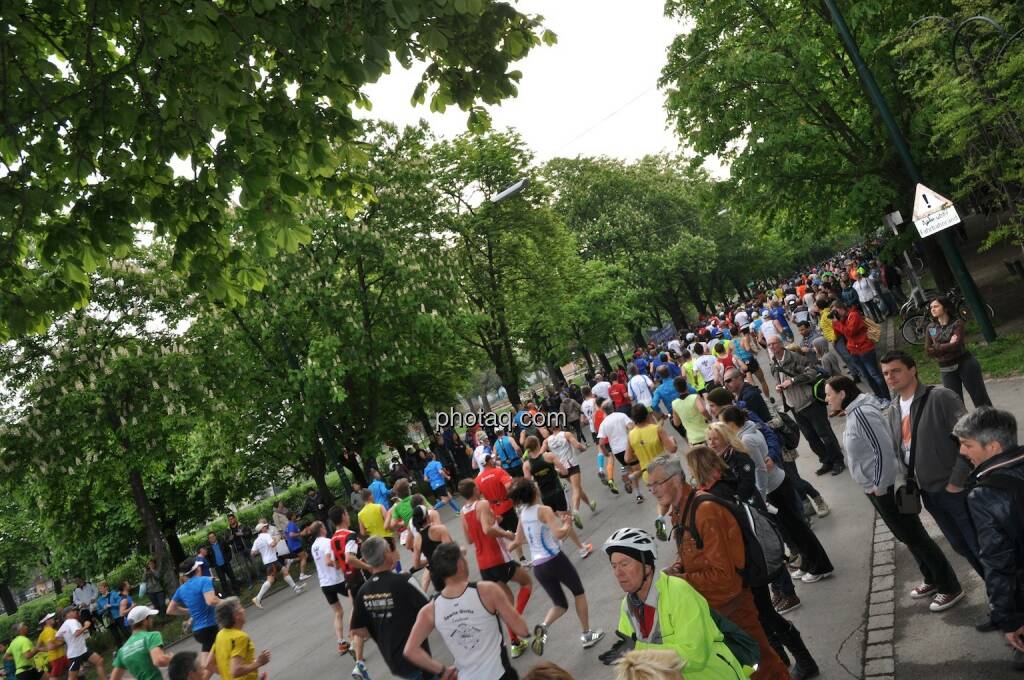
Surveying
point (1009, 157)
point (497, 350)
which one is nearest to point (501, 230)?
point (497, 350)

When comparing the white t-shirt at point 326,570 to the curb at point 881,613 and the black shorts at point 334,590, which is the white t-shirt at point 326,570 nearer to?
the black shorts at point 334,590

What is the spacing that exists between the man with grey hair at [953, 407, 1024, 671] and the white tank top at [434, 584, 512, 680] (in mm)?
2770

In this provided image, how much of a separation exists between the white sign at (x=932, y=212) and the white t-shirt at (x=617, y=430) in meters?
5.43

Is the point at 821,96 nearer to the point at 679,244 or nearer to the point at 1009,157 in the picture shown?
the point at 1009,157

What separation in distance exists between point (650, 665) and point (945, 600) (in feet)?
13.7

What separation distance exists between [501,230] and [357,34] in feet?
92.7

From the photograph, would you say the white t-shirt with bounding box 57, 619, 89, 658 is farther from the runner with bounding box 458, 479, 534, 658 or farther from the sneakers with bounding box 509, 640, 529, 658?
the sneakers with bounding box 509, 640, 529, 658

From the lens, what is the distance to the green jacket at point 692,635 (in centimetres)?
312

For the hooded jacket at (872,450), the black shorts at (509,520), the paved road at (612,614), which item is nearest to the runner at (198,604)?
the paved road at (612,614)

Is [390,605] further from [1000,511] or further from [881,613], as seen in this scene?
[1000,511]

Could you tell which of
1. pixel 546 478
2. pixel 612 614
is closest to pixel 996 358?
pixel 546 478

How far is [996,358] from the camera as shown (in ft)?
42.0

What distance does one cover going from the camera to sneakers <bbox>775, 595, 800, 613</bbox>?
639 centimetres

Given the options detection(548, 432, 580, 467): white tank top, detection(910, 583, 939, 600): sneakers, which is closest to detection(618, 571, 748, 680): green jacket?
detection(910, 583, 939, 600): sneakers
